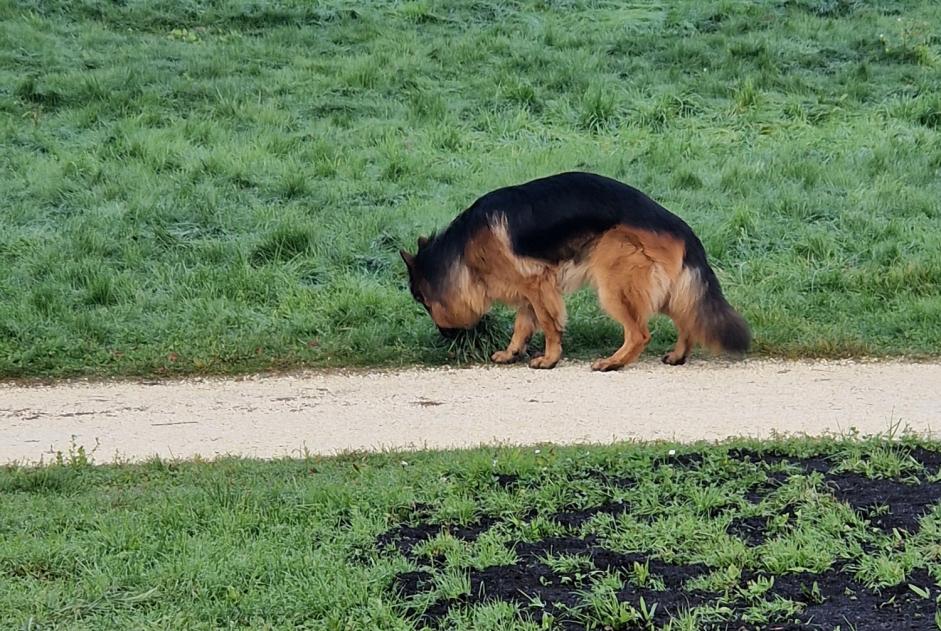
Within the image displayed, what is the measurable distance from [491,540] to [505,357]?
3.61 meters

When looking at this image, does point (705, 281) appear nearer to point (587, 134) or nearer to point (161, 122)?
point (587, 134)

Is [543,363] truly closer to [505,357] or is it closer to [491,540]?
[505,357]

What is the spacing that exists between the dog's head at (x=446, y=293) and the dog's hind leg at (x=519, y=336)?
0.26 meters

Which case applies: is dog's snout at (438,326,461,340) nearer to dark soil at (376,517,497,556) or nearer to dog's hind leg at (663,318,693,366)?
dog's hind leg at (663,318,693,366)

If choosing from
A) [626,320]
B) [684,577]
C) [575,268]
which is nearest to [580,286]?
[575,268]

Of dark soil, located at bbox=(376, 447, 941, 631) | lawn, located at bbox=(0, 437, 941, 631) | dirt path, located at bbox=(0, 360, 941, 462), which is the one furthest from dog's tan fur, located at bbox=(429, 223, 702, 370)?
dark soil, located at bbox=(376, 447, 941, 631)

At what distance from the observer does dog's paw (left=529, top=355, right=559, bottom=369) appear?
823 centimetres

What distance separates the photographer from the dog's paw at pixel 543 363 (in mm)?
8234

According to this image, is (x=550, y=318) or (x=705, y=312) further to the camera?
(x=550, y=318)

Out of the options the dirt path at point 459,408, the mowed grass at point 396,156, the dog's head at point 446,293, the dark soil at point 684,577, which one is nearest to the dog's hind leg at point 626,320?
the dirt path at point 459,408

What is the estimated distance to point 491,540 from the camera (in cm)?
487

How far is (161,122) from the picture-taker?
42.6 ft

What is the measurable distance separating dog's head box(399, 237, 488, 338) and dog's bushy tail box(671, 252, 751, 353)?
1379 millimetres

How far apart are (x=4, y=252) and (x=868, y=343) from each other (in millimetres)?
6695
